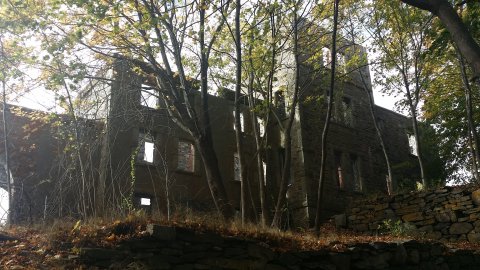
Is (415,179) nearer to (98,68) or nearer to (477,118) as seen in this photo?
(477,118)

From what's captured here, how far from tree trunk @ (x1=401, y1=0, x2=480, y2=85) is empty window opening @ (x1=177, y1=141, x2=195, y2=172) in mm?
11953

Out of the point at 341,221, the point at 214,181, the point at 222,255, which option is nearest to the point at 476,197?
the point at 341,221

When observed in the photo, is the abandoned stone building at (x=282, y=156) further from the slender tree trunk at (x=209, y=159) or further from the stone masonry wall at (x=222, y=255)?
the stone masonry wall at (x=222, y=255)

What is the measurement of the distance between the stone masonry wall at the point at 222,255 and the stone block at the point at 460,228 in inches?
152

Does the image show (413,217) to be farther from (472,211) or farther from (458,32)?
(458,32)

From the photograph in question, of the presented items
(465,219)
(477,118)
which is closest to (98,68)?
(465,219)

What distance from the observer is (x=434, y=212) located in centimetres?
1171

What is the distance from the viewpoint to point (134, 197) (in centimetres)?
1533

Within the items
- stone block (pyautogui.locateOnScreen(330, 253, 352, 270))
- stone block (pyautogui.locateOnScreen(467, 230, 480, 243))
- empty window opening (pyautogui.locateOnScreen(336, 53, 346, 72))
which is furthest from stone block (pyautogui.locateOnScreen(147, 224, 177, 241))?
empty window opening (pyautogui.locateOnScreen(336, 53, 346, 72))

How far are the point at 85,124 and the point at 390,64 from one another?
1207cm

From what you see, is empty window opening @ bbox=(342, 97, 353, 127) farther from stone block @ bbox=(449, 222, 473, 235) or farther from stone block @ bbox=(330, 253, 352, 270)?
stone block @ bbox=(330, 253, 352, 270)

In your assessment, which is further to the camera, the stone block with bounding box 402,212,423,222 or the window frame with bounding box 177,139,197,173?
the window frame with bounding box 177,139,197,173

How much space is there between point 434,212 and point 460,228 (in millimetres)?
768

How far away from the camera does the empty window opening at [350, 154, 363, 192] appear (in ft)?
63.7
